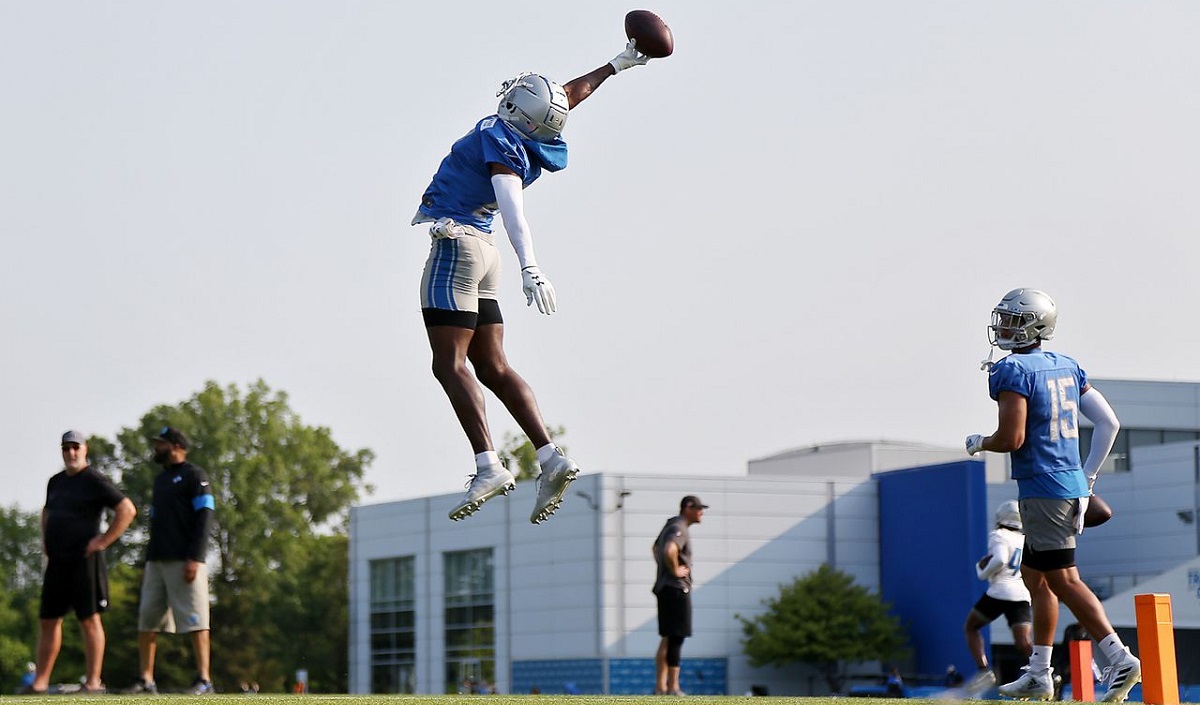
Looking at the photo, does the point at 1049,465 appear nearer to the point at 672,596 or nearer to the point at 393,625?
the point at 672,596

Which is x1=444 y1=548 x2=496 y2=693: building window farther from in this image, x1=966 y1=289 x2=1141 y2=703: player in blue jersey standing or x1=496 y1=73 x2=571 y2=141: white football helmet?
x1=496 y1=73 x2=571 y2=141: white football helmet

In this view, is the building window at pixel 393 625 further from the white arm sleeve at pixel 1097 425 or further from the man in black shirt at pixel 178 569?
the white arm sleeve at pixel 1097 425

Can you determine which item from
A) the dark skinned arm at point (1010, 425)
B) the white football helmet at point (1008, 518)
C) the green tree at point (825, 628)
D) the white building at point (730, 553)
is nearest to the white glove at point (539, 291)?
the dark skinned arm at point (1010, 425)

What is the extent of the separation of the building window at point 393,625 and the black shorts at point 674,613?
61.2m

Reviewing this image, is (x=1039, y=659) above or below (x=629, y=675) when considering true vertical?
above

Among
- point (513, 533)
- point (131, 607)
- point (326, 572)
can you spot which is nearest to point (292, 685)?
point (326, 572)

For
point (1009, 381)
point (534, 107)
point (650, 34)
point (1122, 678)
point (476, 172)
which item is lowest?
point (1122, 678)

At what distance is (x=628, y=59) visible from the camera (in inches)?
398

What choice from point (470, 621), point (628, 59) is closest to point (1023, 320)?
point (628, 59)

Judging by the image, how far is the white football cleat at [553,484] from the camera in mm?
9469

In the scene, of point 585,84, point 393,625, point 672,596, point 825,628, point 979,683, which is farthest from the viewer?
point 393,625

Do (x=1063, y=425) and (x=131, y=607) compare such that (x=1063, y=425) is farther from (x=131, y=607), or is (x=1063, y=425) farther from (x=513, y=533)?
(x=131, y=607)

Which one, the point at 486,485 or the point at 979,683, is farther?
the point at 979,683

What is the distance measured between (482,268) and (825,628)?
2216 inches
